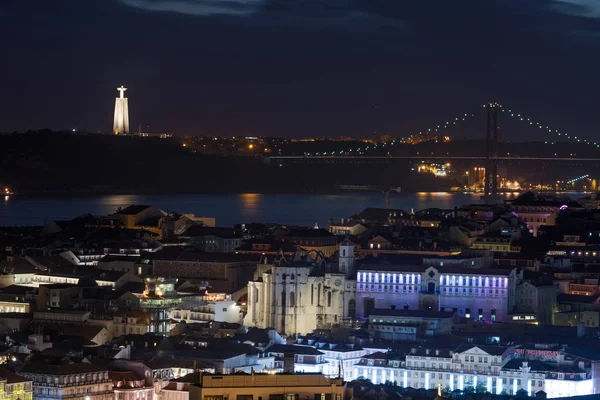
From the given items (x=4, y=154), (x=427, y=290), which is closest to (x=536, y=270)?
(x=427, y=290)

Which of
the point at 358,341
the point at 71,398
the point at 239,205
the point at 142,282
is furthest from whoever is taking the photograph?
the point at 239,205

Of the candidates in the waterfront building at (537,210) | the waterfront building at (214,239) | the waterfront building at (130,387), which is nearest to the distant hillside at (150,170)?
the waterfront building at (537,210)

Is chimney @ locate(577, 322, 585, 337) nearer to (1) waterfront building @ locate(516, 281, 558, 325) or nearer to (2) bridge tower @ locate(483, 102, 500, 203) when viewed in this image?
(1) waterfront building @ locate(516, 281, 558, 325)

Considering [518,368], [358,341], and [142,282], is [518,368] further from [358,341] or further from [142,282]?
[142,282]

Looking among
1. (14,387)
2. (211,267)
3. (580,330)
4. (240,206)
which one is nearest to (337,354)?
(580,330)

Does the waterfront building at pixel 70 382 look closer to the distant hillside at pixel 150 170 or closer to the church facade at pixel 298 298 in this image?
the church facade at pixel 298 298

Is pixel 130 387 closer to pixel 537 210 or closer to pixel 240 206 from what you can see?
pixel 537 210

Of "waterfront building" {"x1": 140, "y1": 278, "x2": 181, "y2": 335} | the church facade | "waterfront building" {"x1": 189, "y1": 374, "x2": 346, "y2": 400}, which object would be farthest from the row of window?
"waterfront building" {"x1": 189, "y1": 374, "x2": 346, "y2": 400}

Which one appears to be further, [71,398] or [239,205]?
[239,205]
